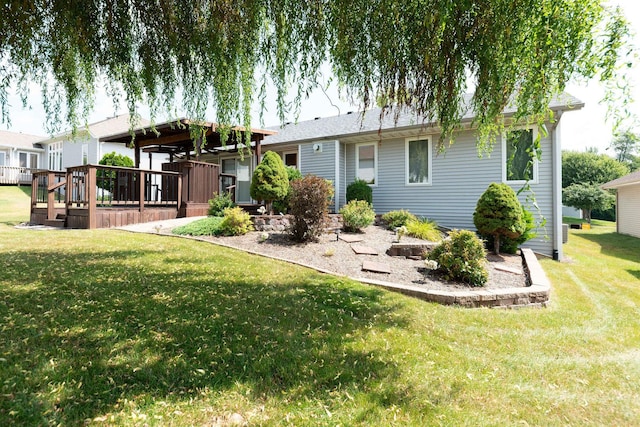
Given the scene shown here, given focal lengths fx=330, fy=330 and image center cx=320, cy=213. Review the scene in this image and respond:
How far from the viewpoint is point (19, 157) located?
2478 centimetres

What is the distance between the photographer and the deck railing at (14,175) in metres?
22.4

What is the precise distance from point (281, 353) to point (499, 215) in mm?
6364

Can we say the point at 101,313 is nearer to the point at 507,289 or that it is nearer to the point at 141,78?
the point at 141,78

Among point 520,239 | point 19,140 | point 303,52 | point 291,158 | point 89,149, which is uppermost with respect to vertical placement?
point 19,140

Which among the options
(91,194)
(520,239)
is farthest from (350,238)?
(91,194)

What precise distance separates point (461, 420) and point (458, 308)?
239cm

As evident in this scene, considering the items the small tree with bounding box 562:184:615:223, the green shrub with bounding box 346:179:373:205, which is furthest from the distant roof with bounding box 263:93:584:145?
the small tree with bounding box 562:184:615:223

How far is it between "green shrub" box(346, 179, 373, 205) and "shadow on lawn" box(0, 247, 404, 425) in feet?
21.4

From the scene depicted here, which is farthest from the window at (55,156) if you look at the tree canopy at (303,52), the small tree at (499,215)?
the small tree at (499,215)

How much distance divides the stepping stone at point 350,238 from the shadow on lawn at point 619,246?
869 cm

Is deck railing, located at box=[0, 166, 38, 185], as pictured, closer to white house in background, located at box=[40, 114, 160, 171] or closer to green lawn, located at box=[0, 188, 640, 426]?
white house in background, located at box=[40, 114, 160, 171]

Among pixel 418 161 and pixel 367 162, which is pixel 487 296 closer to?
pixel 418 161

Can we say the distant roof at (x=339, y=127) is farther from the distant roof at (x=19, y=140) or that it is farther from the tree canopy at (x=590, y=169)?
the tree canopy at (x=590, y=169)

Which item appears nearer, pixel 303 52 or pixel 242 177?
pixel 303 52
